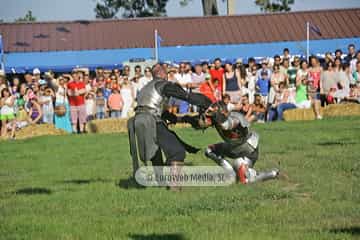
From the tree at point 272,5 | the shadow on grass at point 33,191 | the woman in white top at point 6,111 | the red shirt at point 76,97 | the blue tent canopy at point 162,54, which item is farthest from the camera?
the tree at point 272,5

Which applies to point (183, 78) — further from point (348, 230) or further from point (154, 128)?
point (348, 230)

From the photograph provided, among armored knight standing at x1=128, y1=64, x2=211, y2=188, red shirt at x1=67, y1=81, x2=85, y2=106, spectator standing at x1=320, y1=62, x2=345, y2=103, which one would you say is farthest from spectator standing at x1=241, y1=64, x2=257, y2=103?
armored knight standing at x1=128, y1=64, x2=211, y2=188

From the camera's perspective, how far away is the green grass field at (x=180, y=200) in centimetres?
742

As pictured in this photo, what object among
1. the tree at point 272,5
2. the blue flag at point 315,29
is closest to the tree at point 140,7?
the tree at point 272,5

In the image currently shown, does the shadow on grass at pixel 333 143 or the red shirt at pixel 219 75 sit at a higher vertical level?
the red shirt at pixel 219 75

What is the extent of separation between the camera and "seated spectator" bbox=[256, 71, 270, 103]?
21172 millimetres

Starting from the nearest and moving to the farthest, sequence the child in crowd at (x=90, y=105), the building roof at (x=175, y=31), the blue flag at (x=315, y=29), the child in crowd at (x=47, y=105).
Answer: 1. the child in crowd at (x=47, y=105)
2. the child in crowd at (x=90, y=105)
3. the building roof at (x=175, y=31)
4. the blue flag at (x=315, y=29)

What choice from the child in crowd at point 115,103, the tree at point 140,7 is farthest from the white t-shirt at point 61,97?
the tree at point 140,7

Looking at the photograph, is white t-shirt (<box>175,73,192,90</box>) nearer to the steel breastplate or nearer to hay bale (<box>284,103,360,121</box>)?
hay bale (<box>284,103,360,121</box>)

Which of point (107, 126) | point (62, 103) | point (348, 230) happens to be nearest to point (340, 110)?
point (107, 126)

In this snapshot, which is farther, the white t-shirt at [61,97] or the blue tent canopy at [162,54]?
the blue tent canopy at [162,54]

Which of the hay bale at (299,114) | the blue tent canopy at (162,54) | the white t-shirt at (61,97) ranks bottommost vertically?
the hay bale at (299,114)

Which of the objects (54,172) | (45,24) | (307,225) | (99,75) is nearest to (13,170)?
(54,172)

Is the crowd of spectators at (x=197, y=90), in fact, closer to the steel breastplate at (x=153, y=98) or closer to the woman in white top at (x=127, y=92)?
the woman in white top at (x=127, y=92)
